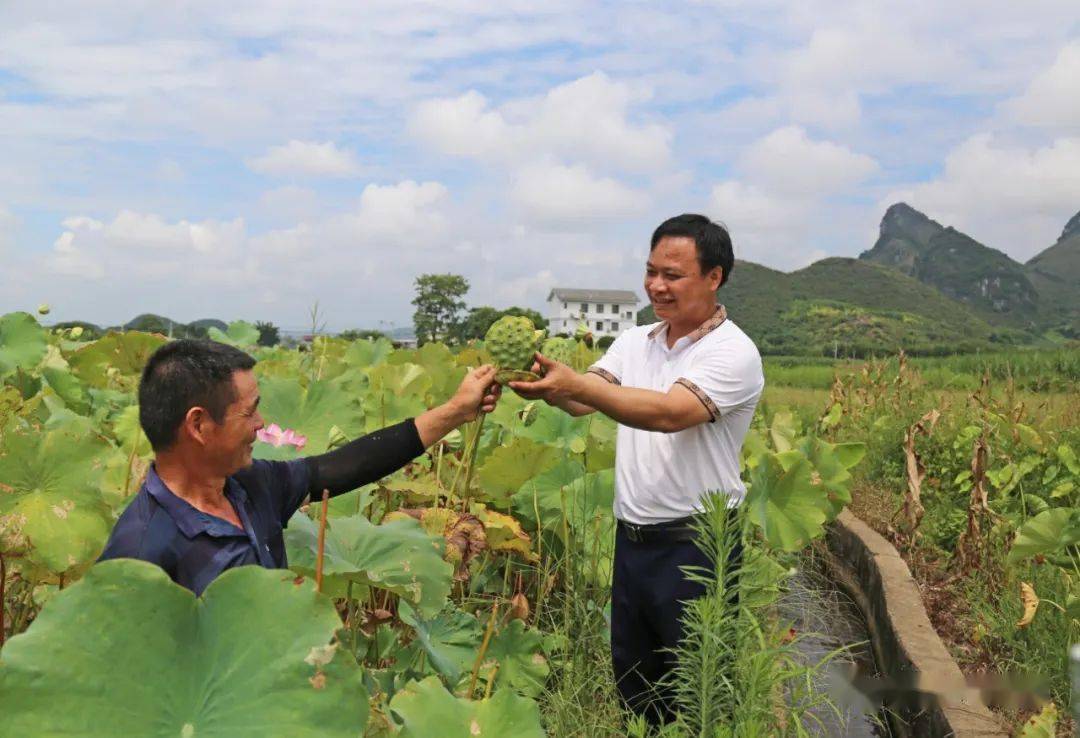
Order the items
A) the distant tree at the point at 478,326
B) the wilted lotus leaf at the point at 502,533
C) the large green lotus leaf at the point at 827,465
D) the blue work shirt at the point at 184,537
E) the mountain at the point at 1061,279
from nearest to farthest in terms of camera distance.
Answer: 1. the blue work shirt at the point at 184,537
2. the wilted lotus leaf at the point at 502,533
3. the large green lotus leaf at the point at 827,465
4. the distant tree at the point at 478,326
5. the mountain at the point at 1061,279

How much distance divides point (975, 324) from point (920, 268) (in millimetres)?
42059

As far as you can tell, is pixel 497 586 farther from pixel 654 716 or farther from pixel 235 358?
pixel 235 358

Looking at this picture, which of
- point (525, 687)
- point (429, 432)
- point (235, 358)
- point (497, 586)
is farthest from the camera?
point (497, 586)

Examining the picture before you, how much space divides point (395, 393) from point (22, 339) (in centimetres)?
212

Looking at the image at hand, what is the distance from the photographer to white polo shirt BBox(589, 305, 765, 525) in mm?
2475

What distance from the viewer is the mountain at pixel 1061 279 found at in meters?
93.9

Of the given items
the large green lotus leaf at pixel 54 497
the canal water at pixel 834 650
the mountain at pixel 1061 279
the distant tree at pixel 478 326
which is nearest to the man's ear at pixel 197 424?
the large green lotus leaf at pixel 54 497

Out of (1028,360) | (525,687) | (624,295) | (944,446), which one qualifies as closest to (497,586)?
(525,687)

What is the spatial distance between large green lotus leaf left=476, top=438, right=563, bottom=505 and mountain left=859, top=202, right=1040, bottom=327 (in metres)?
95.9

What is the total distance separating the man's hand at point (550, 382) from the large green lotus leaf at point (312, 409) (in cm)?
101

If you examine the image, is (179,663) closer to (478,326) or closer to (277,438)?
(277,438)

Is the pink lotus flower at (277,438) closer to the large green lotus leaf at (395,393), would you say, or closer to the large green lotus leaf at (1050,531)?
the large green lotus leaf at (395,393)

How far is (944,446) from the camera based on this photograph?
21.4 feet

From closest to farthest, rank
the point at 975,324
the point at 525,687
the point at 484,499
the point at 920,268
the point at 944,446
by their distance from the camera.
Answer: the point at 525,687 → the point at 484,499 → the point at 944,446 → the point at 975,324 → the point at 920,268
